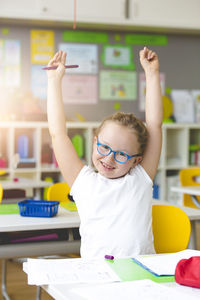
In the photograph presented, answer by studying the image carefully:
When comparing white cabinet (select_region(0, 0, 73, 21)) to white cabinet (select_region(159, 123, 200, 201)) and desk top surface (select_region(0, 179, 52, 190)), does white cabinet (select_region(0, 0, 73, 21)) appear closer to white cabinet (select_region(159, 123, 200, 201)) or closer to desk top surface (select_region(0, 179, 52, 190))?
white cabinet (select_region(159, 123, 200, 201))

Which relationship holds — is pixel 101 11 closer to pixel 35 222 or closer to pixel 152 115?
pixel 35 222

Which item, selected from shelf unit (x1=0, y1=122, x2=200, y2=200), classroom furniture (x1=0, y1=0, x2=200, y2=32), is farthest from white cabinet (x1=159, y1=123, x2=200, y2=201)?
classroom furniture (x1=0, y1=0, x2=200, y2=32)

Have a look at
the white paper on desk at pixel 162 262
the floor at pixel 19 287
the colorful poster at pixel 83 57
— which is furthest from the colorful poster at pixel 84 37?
the white paper on desk at pixel 162 262

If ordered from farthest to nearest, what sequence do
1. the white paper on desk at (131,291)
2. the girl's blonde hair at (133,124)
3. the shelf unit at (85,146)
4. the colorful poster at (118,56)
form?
the colorful poster at (118,56)
the shelf unit at (85,146)
the girl's blonde hair at (133,124)
the white paper on desk at (131,291)

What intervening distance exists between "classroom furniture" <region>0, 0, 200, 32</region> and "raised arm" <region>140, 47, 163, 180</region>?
3427 millimetres

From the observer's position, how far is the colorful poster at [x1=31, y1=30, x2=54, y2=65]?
16.9 feet

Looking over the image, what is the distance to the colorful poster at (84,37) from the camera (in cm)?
524

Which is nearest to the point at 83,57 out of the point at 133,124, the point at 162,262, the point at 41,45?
the point at 41,45

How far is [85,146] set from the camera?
517cm

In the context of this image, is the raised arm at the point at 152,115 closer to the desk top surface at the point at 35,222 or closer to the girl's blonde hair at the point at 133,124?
the girl's blonde hair at the point at 133,124

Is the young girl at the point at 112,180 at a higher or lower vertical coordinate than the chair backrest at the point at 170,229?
higher

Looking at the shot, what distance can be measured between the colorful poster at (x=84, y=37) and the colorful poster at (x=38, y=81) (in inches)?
18.9

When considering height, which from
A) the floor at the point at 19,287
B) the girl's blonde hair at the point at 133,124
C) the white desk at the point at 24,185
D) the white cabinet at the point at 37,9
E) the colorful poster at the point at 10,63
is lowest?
the floor at the point at 19,287

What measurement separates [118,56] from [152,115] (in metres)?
4.07
